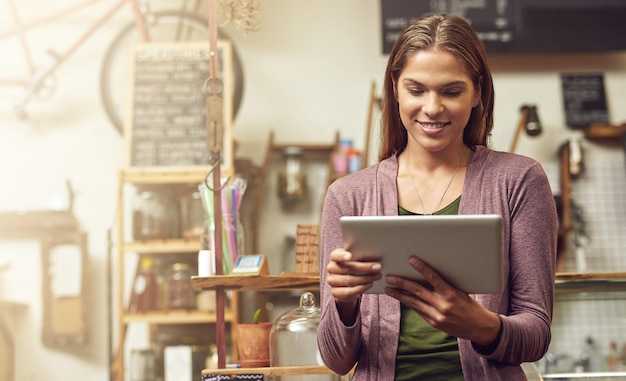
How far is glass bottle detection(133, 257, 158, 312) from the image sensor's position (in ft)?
12.2

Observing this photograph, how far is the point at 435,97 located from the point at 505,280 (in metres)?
0.34

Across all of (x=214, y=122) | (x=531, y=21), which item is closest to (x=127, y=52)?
(x=531, y=21)

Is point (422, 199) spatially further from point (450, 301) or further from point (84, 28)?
point (84, 28)

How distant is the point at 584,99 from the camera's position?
450 cm

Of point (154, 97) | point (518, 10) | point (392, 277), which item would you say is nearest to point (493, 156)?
point (392, 277)

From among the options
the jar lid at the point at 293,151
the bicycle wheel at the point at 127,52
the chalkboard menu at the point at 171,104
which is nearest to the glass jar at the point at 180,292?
the chalkboard menu at the point at 171,104

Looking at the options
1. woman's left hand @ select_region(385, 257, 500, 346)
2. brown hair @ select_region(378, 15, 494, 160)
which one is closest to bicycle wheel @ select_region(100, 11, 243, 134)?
brown hair @ select_region(378, 15, 494, 160)

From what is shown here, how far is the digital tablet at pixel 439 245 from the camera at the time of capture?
114 centimetres

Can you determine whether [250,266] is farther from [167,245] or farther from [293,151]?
[293,151]

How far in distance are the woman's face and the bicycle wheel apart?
3.00 m

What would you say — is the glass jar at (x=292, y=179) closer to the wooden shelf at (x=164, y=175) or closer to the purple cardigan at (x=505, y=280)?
the wooden shelf at (x=164, y=175)

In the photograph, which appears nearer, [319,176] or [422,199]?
[422,199]

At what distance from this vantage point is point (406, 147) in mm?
1565

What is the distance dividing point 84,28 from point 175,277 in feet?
5.40
